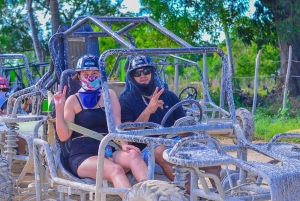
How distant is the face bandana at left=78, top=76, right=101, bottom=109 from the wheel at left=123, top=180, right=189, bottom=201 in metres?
1.25

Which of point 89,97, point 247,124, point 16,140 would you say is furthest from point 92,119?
point 247,124

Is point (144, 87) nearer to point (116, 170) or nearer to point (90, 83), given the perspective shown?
Answer: point (90, 83)

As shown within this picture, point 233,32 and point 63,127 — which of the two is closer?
point 63,127

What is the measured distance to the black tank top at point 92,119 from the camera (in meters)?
4.98

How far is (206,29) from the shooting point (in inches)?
707

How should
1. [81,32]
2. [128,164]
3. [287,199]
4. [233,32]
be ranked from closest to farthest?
1. [287,199]
2. [128,164]
3. [81,32]
4. [233,32]

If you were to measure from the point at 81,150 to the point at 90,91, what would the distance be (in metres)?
0.46

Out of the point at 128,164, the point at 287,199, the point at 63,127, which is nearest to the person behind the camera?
the point at 287,199

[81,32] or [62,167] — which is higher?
[81,32]

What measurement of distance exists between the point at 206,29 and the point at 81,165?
44.5 ft

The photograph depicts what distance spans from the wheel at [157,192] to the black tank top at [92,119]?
1172 millimetres

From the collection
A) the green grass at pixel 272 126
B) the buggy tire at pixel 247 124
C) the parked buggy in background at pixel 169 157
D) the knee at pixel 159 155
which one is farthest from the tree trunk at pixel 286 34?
the knee at pixel 159 155

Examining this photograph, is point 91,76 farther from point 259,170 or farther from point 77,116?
point 259,170

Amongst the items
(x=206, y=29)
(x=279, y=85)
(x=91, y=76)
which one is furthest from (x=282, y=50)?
(x=91, y=76)
